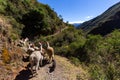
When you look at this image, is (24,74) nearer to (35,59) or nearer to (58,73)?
(35,59)

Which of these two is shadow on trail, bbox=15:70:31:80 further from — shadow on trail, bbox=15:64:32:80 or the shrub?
the shrub

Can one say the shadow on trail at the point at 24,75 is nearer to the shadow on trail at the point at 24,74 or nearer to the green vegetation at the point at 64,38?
the shadow on trail at the point at 24,74

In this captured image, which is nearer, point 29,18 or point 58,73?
point 58,73

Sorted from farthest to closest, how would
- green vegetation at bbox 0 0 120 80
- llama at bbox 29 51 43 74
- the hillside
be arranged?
1. the hillside
2. llama at bbox 29 51 43 74
3. green vegetation at bbox 0 0 120 80

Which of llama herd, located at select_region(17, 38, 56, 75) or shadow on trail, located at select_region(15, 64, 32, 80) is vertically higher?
llama herd, located at select_region(17, 38, 56, 75)

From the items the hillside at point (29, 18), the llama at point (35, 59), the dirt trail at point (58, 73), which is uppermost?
the hillside at point (29, 18)

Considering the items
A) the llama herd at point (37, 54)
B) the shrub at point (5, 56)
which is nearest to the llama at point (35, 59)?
the llama herd at point (37, 54)

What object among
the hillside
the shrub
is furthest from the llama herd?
the hillside

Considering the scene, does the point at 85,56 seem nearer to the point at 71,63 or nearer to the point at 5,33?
the point at 71,63

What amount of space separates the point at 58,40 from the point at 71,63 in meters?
15.3

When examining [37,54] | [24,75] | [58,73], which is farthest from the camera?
[58,73]

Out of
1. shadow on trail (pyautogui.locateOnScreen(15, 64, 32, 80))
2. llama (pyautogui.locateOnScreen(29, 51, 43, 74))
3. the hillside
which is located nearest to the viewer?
shadow on trail (pyautogui.locateOnScreen(15, 64, 32, 80))

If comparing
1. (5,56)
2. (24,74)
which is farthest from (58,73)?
(5,56)

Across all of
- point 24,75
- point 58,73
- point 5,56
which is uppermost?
point 5,56
